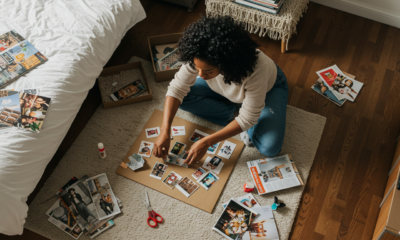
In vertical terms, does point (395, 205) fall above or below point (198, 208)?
above

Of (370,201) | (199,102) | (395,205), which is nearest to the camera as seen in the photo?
(395,205)

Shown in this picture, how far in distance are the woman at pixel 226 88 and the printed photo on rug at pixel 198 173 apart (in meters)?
0.15

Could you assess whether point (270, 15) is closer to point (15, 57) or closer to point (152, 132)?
point (152, 132)

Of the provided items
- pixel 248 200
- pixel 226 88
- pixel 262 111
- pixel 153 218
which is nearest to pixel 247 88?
pixel 226 88

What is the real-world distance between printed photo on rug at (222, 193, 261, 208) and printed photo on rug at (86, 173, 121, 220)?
2.04ft

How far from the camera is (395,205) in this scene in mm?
1644

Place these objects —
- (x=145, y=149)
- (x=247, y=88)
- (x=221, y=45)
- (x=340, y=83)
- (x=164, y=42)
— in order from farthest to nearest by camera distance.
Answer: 1. (x=164, y=42)
2. (x=340, y=83)
3. (x=145, y=149)
4. (x=247, y=88)
5. (x=221, y=45)

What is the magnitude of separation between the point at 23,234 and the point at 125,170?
0.62m

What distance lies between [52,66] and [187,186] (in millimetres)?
1004

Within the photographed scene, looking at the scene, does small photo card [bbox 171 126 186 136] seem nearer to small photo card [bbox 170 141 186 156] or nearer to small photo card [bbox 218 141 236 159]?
small photo card [bbox 170 141 186 156]

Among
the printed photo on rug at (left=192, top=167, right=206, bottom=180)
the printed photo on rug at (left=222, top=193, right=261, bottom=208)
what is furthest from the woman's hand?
the printed photo on rug at (left=222, top=193, right=261, bottom=208)

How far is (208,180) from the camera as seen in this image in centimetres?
196

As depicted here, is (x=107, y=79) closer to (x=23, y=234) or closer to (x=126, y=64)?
(x=126, y=64)

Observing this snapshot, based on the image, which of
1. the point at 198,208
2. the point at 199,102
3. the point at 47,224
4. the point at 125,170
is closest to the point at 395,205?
the point at 198,208
